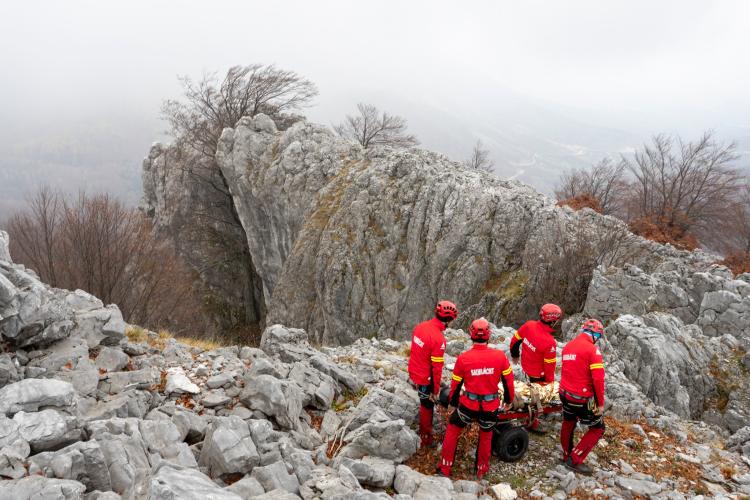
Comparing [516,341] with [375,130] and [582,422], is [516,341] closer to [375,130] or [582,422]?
[582,422]

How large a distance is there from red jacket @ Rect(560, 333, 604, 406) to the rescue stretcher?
612mm

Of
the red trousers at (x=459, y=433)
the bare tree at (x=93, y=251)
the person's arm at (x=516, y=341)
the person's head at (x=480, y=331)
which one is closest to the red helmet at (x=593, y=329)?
the person's arm at (x=516, y=341)

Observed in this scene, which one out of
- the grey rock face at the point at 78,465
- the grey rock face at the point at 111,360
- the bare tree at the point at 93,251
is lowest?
the bare tree at the point at 93,251

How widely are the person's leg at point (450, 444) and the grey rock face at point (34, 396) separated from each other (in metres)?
5.02

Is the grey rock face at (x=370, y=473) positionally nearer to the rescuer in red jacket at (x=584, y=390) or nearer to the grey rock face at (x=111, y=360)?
the rescuer in red jacket at (x=584, y=390)

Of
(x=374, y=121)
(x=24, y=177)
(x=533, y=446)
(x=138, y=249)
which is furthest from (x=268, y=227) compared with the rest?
(x=24, y=177)

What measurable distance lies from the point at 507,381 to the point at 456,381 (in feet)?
2.44

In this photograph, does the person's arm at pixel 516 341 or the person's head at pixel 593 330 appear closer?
the person's head at pixel 593 330

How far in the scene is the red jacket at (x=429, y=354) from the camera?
22.3 ft

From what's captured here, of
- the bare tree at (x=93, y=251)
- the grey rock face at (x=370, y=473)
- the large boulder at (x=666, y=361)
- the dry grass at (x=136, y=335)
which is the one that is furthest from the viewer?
the bare tree at (x=93, y=251)

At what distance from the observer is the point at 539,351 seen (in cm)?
740

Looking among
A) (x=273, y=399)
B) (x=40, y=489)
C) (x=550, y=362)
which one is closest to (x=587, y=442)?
(x=550, y=362)

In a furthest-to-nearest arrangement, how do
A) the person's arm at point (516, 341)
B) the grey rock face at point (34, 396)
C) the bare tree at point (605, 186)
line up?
the bare tree at point (605, 186), the person's arm at point (516, 341), the grey rock face at point (34, 396)

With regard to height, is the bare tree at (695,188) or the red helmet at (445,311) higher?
the bare tree at (695,188)
